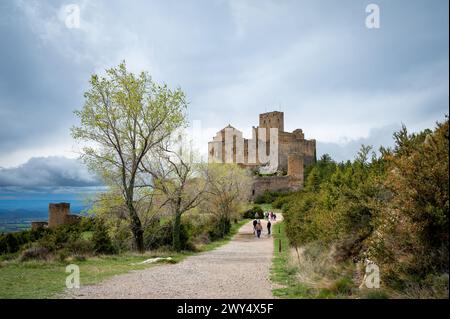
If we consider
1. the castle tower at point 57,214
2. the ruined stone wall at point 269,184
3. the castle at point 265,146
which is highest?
the castle at point 265,146

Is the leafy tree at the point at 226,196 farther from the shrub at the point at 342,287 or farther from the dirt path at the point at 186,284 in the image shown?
the shrub at the point at 342,287

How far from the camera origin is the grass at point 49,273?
942 cm

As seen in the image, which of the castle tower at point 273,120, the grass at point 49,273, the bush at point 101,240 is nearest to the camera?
the grass at point 49,273

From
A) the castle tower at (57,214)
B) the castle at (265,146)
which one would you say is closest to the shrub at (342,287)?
the castle tower at (57,214)

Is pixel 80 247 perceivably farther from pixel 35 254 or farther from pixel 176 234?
pixel 176 234

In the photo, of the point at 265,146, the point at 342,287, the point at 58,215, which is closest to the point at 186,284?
the point at 342,287

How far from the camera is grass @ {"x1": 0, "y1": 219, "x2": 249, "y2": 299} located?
30.9 feet

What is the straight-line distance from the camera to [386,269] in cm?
827

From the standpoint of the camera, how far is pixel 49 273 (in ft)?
41.3

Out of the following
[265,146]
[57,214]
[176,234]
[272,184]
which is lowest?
[176,234]

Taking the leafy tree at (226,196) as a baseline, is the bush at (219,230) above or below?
below

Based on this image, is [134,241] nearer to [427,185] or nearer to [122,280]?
[122,280]

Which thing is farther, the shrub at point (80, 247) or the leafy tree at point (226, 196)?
the leafy tree at point (226, 196)
